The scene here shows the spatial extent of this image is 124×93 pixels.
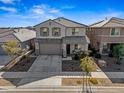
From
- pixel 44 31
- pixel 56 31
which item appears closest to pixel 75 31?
→ pixel 56 31

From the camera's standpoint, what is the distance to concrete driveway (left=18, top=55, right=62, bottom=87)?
1861 centimetres

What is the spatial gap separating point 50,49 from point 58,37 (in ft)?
9.66

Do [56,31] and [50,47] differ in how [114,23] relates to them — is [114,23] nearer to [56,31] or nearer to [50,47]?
[56,31]

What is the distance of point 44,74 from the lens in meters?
22.0

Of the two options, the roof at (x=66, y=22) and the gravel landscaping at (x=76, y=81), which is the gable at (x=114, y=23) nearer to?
the roof at (x=66, y=22)

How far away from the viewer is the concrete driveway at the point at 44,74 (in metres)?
18.6

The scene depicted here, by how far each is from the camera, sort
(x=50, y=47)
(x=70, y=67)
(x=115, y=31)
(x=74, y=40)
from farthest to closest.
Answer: (x=50, y=47), (x=115, y=31), (x=74, y=40), (x=70, y=67)

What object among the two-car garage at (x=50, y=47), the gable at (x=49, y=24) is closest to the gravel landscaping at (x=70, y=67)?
the two-car garage at (x=50, y=47)

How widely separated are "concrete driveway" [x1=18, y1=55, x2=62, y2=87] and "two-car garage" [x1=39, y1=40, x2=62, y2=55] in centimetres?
499

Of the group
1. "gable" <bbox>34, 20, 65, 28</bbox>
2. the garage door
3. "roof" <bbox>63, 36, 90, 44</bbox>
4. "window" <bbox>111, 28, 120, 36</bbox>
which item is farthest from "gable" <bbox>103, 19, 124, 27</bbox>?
the garage door

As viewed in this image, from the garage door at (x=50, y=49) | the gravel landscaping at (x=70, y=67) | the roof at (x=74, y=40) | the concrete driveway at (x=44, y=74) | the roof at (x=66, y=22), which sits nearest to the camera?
the concrete driveway at (x=44, y=74)

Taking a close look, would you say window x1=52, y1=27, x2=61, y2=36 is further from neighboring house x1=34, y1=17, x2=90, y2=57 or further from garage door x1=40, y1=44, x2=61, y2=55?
garage door x1=40, y1=44, x2=61, y2=55

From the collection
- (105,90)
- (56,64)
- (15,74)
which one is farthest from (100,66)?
(15,74)

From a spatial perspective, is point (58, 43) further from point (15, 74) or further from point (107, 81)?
point (107, 81)
